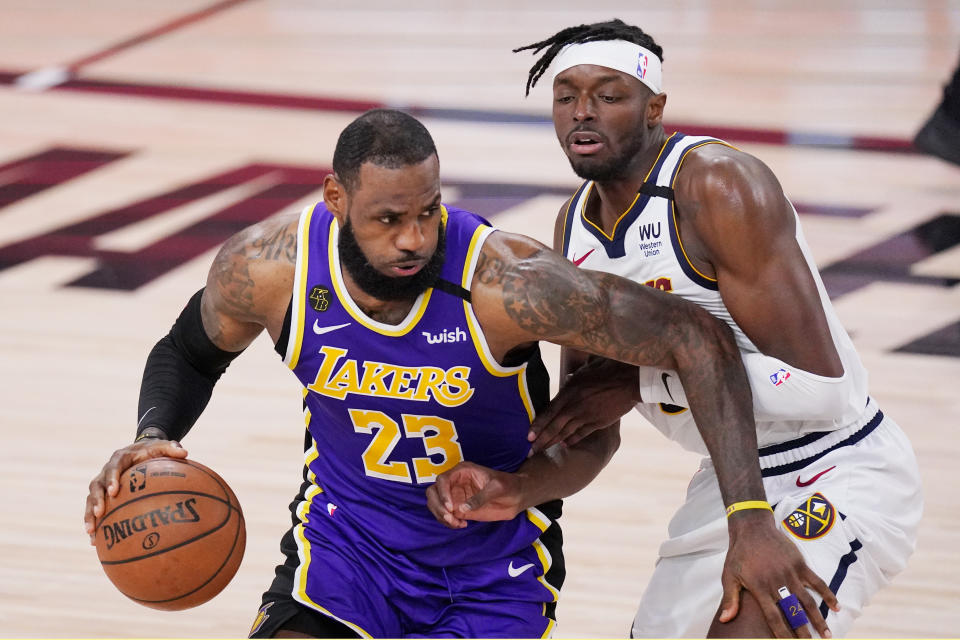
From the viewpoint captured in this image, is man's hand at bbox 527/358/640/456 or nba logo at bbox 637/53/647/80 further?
nba logo at bbox 637/53/647/80

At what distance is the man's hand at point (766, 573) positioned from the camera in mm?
3027

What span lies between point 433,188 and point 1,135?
679cm

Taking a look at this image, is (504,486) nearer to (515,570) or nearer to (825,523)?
(515,570)

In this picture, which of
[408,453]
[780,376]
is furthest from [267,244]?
[780,376]

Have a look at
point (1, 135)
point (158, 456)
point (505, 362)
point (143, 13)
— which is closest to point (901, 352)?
point (505, 362)

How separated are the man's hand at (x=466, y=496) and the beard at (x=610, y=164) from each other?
814 millimetres

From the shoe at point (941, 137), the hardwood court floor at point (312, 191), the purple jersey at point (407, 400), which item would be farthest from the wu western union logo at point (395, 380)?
the shoe at point (941, 137)

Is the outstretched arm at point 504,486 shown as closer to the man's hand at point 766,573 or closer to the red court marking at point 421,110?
the man's hand at point 766,573

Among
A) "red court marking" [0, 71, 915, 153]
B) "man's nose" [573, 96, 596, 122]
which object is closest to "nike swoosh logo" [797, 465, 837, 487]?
"man's nose" [573, 96, 596, 122]

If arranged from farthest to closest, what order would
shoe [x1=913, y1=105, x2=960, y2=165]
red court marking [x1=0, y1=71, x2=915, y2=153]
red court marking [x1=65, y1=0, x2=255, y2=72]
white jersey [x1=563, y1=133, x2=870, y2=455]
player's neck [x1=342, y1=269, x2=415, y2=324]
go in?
red court marking [x1=65, y1=0, x2=255, y2=72]
red court marking [x1=0, y1=71, x2=915, y2=153]
shoe [x1=913, y1=105, x2=960, y2=165]
white jersey [x1=563, y1=133, x2=870, y2=455]
player's neck [x1=342, y1=269, x2=415, y2=324]

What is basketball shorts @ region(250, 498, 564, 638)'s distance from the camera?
3254 mm

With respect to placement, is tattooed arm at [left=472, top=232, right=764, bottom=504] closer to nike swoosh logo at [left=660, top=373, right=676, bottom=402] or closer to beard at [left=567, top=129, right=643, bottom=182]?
nike swoosh logo at [left=660, top=373, right=676, bottom=402]

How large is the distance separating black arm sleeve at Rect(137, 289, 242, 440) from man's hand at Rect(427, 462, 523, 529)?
68 cm

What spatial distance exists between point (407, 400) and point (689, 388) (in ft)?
2.20
